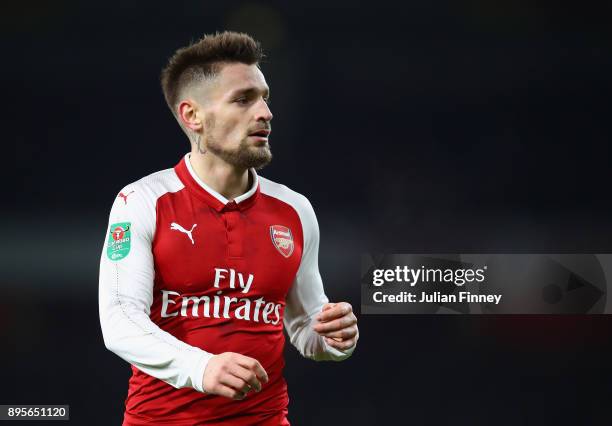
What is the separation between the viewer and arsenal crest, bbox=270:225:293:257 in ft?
6.98

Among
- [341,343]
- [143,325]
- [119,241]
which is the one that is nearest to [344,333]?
[341,343]

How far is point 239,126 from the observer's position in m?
2.10

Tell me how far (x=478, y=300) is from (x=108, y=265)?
240 centimetres

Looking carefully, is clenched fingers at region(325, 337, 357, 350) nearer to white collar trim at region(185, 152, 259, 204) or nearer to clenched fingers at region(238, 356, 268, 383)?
clenched fingers at region(238, 356, 268, 383)

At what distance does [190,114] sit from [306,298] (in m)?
0.65

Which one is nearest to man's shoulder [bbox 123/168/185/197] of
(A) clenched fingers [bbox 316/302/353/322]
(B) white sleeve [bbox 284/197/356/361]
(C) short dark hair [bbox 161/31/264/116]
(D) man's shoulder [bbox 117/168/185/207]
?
(D) man's shoulder [bbox 117/168/185/207]

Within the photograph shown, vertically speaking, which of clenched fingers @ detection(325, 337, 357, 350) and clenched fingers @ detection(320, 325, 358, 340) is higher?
clenched fingers @ detection(320, 325, 358, 340)

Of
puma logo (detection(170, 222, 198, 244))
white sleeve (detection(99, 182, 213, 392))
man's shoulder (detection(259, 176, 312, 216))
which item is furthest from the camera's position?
man's shoulder (detection(259, 176, 312, 216))

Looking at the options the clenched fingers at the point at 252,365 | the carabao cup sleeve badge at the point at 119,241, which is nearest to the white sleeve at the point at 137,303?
the carabao cup sleeve badge at the point at 119,241

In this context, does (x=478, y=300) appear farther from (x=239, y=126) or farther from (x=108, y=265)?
(x=108, y=265)

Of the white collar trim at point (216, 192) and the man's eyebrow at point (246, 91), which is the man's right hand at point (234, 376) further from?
the man's eyebrow at point (246, 91)

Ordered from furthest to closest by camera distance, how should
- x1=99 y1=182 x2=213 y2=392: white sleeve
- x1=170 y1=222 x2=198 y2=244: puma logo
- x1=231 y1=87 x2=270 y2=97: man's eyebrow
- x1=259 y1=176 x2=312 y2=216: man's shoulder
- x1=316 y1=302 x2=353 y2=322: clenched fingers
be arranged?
1. x1=259 y1=176 x2=312 y2=216: man's shoulder
2. x1=231 y1=87 x2=270 y2=97: man's eyebrow
3. x1=170 y1=222 x2=198 y2=244: puma logo
4. x1=316 y1=302 x2=353 y2=322: clenched fingers
5. x1=99 y1=182 x2=213 y2=392: white sleeve

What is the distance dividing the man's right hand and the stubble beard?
64 centimetres

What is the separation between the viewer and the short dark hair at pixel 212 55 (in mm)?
2174
